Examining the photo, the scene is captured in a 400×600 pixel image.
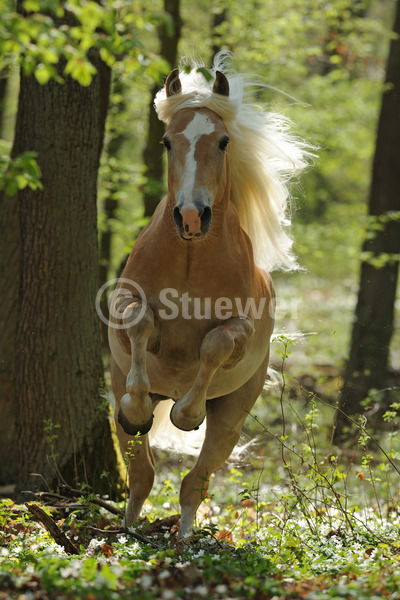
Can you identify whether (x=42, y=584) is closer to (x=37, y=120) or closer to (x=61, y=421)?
(x=61, y=421)

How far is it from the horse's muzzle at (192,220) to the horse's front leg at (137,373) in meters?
0.69

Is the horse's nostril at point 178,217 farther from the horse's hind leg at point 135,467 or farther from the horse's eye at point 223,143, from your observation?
the horse's hind leg at point 135,467

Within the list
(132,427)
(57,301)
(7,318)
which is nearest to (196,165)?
(132,427)

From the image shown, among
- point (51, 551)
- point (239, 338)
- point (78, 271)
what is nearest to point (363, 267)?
point (78, 271)

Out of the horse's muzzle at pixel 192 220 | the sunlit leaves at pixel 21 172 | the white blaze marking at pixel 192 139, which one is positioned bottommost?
the horse's muzzle at pixel 192 220

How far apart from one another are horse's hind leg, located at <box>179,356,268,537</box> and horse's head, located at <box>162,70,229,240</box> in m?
1.79

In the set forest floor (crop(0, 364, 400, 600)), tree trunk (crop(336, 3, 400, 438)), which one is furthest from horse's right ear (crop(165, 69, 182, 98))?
tree trunk (crop(336, 3, 400, 438))

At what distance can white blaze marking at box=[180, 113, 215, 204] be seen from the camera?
4.86m

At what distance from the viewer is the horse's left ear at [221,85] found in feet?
18.0

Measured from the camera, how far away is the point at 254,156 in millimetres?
5949

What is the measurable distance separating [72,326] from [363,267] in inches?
304

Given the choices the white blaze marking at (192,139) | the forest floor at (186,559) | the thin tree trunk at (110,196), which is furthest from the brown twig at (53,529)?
the thin tree trunk at (110,196)

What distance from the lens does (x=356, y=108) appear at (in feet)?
67.8

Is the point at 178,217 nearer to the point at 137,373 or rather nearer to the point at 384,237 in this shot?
the point at 137,373
